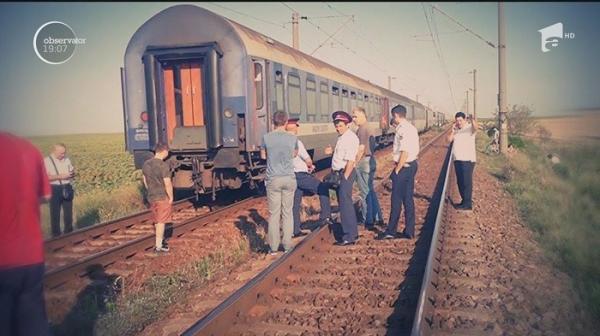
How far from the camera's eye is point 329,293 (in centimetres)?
521

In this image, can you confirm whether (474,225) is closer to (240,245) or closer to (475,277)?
(475,277)

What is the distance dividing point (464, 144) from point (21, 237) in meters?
7.87

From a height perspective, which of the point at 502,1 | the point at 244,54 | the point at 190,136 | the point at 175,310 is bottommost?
the point at 175,310

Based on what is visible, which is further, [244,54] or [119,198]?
[119,198]

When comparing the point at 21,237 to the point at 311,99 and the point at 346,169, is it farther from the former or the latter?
the point at 311,99

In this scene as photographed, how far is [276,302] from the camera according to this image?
5051 mm

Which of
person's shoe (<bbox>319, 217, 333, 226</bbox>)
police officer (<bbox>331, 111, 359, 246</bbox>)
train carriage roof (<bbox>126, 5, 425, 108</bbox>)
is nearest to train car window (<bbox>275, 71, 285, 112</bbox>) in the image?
train carriage roof (<bbox>126, 5, 425, 108</bbox>)

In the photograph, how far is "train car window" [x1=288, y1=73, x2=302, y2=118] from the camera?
11.6 meters

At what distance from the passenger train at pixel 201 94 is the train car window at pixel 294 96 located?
1.77 feet

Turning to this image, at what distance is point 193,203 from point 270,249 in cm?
516

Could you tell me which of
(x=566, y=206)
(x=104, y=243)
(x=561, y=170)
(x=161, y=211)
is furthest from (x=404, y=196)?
(x=561, y=170)

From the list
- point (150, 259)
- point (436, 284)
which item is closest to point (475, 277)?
point (436, 284)

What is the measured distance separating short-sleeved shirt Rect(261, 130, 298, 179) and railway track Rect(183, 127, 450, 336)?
1.01 meters

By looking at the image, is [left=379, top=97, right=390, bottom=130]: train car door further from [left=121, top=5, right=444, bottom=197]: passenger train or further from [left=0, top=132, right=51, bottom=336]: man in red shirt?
[left=0, top=132, right=51, bottom=336]: man in red shirt
